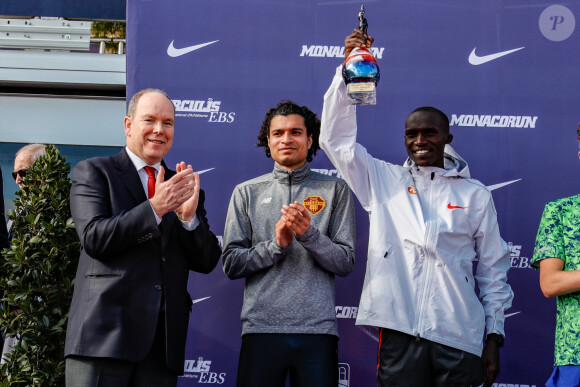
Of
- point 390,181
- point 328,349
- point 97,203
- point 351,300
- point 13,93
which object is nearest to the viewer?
point 97,203

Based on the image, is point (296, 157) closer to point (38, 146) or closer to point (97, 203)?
point (97, 203)

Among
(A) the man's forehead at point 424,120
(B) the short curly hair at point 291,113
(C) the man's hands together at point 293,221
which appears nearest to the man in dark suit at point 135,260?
(C) the man's hands together at point 293,221

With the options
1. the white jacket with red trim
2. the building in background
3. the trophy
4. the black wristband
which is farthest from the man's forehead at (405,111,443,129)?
the building in background

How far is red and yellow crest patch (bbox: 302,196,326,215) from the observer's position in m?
3.34

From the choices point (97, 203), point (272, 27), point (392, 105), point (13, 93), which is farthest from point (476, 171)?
point (13, 93)

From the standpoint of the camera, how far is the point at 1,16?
5160 millimetres

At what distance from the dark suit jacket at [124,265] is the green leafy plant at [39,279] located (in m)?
0.60

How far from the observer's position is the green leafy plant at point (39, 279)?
10.1 feet

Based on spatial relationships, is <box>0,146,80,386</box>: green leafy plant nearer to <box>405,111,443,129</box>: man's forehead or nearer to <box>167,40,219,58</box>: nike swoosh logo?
<box>167,40,219,58</box>: nike swoosh logo

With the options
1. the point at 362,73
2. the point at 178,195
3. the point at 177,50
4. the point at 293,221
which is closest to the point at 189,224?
the point at 178,195

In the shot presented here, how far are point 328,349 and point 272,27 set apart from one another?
2027 mm

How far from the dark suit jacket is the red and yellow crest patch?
2.28ft

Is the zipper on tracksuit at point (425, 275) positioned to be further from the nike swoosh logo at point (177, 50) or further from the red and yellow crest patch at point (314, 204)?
the nike swoosh logo at point (177, 50)

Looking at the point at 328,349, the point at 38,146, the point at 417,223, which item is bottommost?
the point at 328,349
